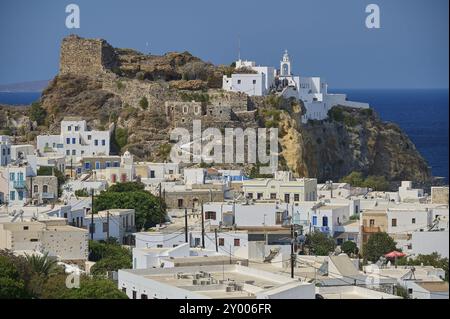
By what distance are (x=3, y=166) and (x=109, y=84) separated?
45.6 ft

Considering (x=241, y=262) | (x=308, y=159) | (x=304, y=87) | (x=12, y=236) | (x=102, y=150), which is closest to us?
(x=241, y=262)

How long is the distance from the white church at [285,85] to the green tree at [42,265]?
3030 cm

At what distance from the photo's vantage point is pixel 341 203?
53000mm

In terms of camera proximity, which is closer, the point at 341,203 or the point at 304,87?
the point at 341,203

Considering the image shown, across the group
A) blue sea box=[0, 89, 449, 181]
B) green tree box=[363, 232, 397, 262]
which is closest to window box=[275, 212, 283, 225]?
green tree box=[363, 232, 397, 262]

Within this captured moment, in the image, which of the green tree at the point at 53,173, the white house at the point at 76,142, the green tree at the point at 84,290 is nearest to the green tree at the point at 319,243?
the green tree at the point at 53,173

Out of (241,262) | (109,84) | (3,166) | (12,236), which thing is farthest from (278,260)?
(109,84)

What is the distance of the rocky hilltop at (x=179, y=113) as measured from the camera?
6562 cm

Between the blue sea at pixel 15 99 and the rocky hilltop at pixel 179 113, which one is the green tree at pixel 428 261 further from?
the blue sea at pixel 15 99

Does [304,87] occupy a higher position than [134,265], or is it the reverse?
[304,87]

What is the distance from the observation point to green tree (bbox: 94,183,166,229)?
50.8 meters

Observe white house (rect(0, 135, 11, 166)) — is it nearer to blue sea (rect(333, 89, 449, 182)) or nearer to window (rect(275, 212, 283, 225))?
window (rect(275, 212, 283, 225))
